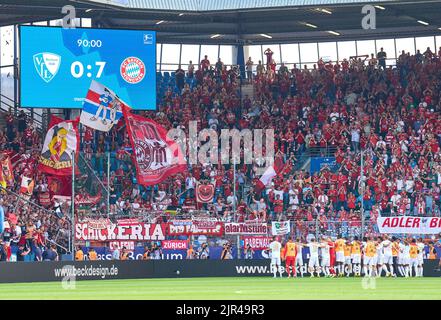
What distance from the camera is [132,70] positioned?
174 feet

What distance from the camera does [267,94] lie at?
58.9 metres

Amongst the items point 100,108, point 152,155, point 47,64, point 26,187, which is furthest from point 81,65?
point 152,155

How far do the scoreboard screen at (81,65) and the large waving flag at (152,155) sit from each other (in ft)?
18.7

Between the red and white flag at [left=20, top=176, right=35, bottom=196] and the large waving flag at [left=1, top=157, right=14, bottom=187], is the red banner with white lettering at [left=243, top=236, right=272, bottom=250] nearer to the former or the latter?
the red and white flag at [left=20, top=176, right=35, bottom=196]

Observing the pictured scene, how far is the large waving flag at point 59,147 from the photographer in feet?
153

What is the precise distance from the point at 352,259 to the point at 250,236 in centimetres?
397

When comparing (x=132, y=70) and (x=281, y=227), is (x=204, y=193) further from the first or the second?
(x=132, y=70)

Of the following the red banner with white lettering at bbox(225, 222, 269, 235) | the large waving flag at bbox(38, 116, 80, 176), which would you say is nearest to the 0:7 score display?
the large waving flag at bbox(38, 116, 80, 176)

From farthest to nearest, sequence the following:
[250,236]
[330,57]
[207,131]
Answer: [330,57]
[207,131]
[250,236]

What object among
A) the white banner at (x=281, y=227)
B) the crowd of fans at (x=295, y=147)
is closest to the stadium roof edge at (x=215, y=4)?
the crowd of fans at (x=295, y=147)

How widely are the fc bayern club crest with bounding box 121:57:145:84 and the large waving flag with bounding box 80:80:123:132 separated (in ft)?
7.29

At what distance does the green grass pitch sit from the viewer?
3278 centimetres
